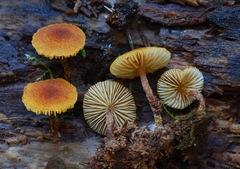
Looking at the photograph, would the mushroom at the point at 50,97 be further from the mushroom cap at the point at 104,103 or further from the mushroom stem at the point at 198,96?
the mushroom stem at the point at 198,96

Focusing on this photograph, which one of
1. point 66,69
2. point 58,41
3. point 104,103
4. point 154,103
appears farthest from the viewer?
point 66,69

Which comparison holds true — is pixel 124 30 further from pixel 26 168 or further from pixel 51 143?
pixel 26 168

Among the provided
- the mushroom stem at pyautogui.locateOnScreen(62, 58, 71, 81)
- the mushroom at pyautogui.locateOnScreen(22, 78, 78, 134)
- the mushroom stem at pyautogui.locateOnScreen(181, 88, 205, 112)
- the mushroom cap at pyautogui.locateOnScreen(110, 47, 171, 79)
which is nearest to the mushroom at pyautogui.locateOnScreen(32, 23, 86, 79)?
the mushroom stem at pyautogui.locateOnScreen(62, 58, 71, 81)

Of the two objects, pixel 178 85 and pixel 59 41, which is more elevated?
pixel 59 41

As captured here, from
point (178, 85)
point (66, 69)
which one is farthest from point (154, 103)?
point (66, 69)

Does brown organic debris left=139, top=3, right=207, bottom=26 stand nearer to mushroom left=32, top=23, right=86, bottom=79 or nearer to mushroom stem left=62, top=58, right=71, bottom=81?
mushroom left=32, top=23, right=86, bottom=79

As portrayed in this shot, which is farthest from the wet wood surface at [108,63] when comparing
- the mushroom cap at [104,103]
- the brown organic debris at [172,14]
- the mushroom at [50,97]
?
the mushroom at [50,97]

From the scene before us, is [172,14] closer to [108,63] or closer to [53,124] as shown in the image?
[108,63]
